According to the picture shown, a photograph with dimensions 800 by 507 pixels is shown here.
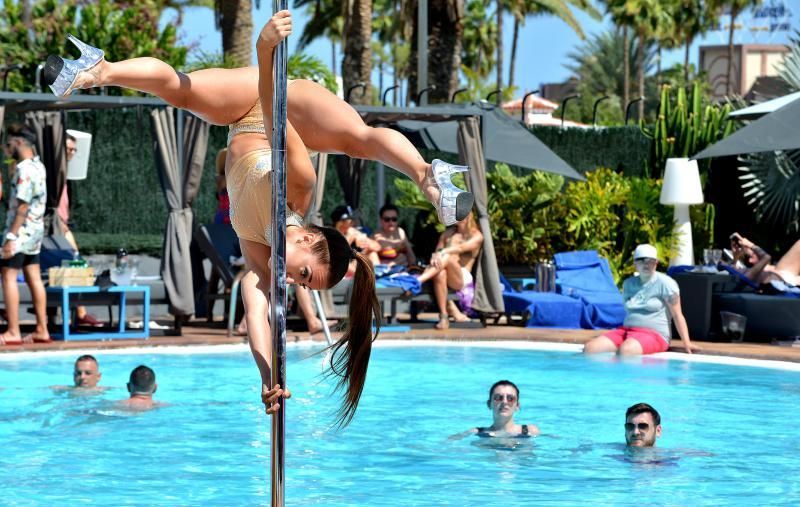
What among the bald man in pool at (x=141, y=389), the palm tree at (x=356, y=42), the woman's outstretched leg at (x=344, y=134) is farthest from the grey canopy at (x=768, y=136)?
the palm tree at (x=356, y=42)

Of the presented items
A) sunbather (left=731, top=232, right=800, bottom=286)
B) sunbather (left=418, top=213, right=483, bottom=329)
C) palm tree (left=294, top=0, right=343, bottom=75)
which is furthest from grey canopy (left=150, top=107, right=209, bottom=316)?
palm tree (left=294, top=0, right=343, bottom=75)

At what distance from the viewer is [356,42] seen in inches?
947

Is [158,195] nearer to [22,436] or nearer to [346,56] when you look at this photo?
[346,56]

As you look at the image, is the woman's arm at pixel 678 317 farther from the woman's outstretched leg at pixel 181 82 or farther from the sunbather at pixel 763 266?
the woman's outstretched leg at pixel 181 82

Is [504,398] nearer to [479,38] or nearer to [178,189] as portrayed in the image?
[178,189]

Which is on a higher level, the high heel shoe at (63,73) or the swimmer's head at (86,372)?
the high heel shoe at (63,73)

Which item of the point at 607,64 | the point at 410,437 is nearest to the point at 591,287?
the point at 410,437

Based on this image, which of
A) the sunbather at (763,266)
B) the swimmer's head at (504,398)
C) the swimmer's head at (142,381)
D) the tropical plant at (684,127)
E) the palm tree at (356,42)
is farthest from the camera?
the palm tree at (356,42)

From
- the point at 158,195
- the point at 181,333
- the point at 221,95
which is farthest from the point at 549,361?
the point at 158,195

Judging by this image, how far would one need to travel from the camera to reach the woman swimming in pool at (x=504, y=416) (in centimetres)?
860

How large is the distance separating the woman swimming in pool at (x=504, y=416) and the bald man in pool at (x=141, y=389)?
2.33 meters

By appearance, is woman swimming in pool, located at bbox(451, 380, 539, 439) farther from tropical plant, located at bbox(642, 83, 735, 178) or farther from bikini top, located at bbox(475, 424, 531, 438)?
tropical plant, located at bbox(642, 83, 735, 178)

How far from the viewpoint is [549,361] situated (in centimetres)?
1264

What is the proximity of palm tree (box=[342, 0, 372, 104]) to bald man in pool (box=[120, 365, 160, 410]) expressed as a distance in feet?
46.9
